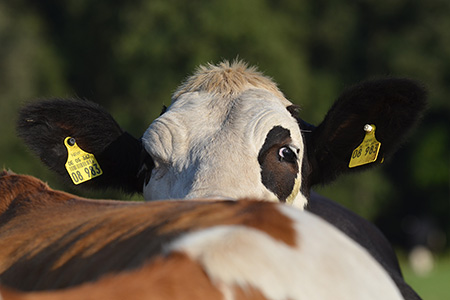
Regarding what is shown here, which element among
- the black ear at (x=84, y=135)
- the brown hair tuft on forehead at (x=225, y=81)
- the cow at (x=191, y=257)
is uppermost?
the cow at (x=191, y=257)

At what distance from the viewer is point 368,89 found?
16.9 ft

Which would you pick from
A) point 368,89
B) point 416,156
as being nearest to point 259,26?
point 416,156

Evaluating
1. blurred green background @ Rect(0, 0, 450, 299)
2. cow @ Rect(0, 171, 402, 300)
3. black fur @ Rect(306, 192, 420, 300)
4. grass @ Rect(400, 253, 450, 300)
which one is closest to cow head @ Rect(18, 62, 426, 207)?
black fur @ Rect(306, 192, 420, 300)

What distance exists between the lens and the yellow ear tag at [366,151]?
5.36 metres

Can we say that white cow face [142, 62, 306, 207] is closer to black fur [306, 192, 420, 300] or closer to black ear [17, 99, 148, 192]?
black ear [17, 99, 148, 192]

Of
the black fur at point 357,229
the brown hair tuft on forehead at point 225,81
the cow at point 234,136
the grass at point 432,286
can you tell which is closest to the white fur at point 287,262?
the cow at point 234,136

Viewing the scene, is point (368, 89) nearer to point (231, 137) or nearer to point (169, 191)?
point (231, 137)

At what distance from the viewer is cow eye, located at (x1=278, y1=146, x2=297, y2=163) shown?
4605mm

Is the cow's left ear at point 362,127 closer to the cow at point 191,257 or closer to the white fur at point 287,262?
the cow at point 191,257

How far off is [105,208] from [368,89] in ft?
8.52

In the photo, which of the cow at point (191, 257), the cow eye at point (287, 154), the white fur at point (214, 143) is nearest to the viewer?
the cow at point (191, 257)

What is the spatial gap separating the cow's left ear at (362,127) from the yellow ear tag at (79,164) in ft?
3.91

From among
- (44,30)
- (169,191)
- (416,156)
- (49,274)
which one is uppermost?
(49,274)

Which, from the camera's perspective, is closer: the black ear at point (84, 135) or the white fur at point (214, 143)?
A: the white fur at point (214, 143)
